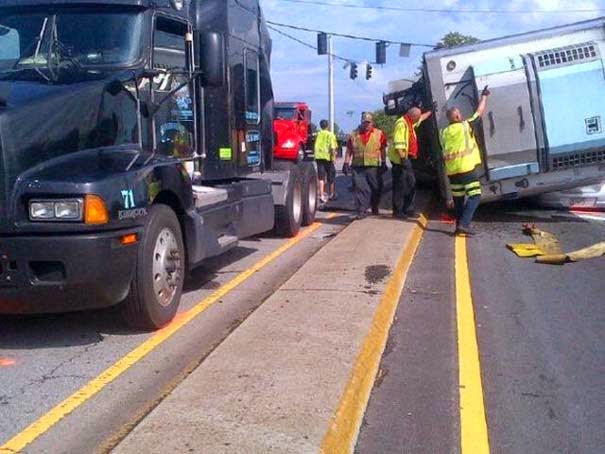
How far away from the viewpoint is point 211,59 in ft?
23.4

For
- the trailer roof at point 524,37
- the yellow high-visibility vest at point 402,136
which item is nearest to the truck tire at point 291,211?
the yellow high-visibility vest at point 402,136

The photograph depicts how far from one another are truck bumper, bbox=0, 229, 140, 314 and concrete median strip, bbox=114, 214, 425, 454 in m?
0.93

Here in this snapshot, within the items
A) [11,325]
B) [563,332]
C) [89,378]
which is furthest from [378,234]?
[89,378]

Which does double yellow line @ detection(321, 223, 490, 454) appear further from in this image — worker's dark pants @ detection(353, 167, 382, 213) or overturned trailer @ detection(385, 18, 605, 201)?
worker's dark pants @ detection(353, 167, 382, 213)

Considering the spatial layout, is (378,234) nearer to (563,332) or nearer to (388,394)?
(563,332)

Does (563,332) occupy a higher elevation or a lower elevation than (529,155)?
lower

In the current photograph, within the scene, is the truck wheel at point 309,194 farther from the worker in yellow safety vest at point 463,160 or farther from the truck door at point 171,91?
the truck door at point 171,91

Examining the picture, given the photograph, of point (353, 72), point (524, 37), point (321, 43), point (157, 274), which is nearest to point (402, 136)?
point (524, 37)

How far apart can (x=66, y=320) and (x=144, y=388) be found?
199 cm

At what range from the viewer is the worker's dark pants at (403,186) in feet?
42.3

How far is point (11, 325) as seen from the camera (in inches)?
263

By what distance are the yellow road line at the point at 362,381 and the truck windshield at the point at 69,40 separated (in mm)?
2934

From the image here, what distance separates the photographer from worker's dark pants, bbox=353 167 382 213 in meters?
13.4

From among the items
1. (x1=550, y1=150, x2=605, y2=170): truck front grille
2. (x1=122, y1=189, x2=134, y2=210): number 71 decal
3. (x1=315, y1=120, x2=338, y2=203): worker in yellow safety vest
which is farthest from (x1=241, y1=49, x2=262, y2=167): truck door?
(x1=315, y1=120, x2=338, y2=203): worker in yellow safety vest
